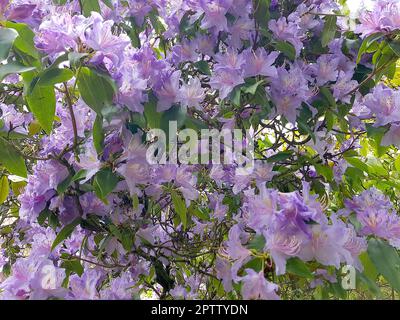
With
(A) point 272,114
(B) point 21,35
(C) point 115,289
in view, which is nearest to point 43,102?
(B) point 21,35

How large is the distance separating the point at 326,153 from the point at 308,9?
35 centimetres

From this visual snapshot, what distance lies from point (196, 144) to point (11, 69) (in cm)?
41

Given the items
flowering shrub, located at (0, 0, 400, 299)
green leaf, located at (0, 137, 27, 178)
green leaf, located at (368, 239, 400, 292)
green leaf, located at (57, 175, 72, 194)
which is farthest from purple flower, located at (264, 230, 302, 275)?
green leaf, located at (0, 137, 27, 178)

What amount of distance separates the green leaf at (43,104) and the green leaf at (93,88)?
11 centimetres

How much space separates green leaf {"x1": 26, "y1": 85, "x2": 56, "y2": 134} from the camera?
2.96 ft

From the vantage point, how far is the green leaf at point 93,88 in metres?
0.82

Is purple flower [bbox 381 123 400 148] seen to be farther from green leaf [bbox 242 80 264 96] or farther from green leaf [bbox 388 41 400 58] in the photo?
green leaf [bbox 242 80 264 96]

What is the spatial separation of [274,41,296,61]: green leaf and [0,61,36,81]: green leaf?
20.6 inches

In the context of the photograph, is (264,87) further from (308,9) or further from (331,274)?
(331,274)

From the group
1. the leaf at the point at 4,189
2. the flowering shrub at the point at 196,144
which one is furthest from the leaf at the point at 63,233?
the leaf at the point at 4,189

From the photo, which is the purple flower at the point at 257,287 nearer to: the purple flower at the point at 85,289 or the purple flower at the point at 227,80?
the purple flower at the point at 85,289

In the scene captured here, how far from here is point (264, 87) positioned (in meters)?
1.07

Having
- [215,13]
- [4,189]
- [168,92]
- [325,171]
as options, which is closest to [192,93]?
[168,92]
